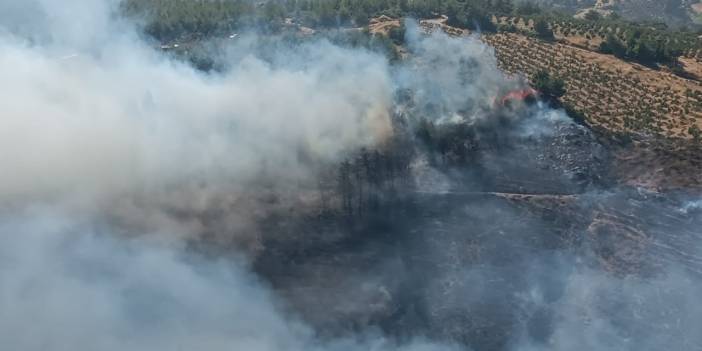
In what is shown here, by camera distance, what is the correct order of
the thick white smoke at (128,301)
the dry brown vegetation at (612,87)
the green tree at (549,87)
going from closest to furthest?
the thick white smoke at (128,301)
the dry brown vegetation at (612,87)
the green tree at (549,87)

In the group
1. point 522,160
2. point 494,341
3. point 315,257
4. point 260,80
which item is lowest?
point 494,341

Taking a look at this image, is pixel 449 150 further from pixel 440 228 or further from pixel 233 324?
pixel 233 324

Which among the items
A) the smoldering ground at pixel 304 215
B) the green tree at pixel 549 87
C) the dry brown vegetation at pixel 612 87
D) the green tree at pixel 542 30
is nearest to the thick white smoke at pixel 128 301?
the smoldering ground at pixel 304 215

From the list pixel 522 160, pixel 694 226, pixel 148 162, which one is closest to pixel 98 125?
pixel 148 162

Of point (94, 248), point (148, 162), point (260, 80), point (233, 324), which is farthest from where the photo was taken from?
point (260, 80)

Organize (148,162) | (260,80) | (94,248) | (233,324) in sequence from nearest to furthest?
(233,324) → (94,248) → (148,162) → (260,80)

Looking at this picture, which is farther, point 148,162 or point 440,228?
point 148,162

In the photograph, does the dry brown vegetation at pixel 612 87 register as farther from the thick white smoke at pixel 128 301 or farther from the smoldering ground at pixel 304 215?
the thick white smoke at pixel 128 301

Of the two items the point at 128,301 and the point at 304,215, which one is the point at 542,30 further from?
the point at 128,301
